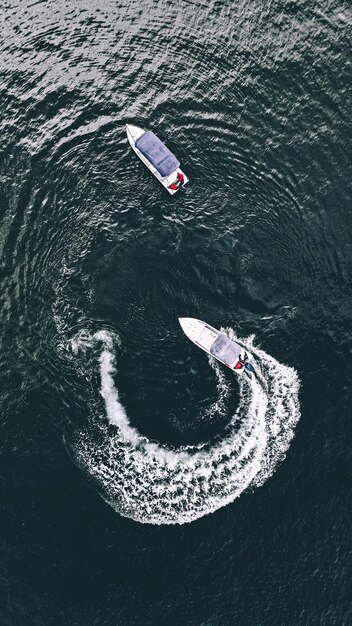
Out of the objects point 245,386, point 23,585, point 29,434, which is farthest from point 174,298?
point 23,585

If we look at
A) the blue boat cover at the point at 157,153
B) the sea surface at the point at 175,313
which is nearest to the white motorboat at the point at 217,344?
the sea surface at the point at 175,313

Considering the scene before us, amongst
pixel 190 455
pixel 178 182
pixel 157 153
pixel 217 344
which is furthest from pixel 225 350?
pixel 157 153

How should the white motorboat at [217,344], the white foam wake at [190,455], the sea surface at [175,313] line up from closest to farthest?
the sea surface at [175,313]
the white foam wake at [190,455]
the white motorboat at [217,344]

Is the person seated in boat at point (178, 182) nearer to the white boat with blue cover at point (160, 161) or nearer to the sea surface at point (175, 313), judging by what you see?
the white boat with blue cover at point (160, 161)

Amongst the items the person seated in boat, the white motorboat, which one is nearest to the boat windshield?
the white motorboat

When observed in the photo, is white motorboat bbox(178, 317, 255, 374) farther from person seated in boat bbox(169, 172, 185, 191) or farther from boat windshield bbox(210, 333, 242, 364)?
person seated in boat bbox(169, 172, 185, 191)

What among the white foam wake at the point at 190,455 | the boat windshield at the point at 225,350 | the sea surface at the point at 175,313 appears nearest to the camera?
the sea surface at the point at 175,313

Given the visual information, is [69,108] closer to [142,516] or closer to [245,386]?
[245,386]

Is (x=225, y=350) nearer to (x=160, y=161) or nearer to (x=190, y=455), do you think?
(x=190, y=455)
